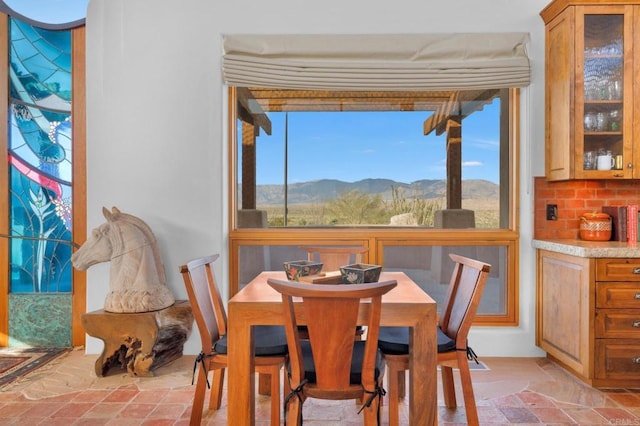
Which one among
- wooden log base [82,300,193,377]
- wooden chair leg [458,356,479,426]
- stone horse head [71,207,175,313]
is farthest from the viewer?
stone horse head [71,207,175,313]

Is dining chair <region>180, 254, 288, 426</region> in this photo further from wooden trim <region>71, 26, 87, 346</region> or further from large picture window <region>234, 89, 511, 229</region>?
wooden trim <region>71, 26, 87, 346</region>

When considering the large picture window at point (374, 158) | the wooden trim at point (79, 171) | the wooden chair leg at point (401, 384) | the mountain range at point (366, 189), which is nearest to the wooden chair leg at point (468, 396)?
the wooden chair leg at point (401, 384)

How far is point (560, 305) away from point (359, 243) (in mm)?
1500

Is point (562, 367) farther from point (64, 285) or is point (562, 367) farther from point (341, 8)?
point (64, 285)

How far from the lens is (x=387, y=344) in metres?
2.23

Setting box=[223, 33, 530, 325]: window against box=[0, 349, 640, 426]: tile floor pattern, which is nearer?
box=[0, 349, 640, 426]: tile floor pattern

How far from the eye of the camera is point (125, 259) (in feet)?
10.4

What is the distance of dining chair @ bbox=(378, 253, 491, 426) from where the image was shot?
218 centimetres

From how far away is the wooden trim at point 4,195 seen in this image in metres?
3.71

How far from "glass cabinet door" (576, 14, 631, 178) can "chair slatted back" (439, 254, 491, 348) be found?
54.6 inches

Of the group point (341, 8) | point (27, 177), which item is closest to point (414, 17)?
point (341, 8)

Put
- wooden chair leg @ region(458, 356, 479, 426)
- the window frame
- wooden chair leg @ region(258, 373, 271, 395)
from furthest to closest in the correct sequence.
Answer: the window frame
wooden chair leg @ region(258, 373, 271, 395)
wooden chair leg @ region(458, 356, 479, 426)

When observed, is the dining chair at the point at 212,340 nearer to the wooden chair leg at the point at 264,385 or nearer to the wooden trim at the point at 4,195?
the wooden chair leg at the point at 264,385

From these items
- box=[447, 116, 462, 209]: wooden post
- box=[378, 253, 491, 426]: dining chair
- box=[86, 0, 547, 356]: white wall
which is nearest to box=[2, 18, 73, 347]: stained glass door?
box=[86, 0, 547, 356]: white wall
